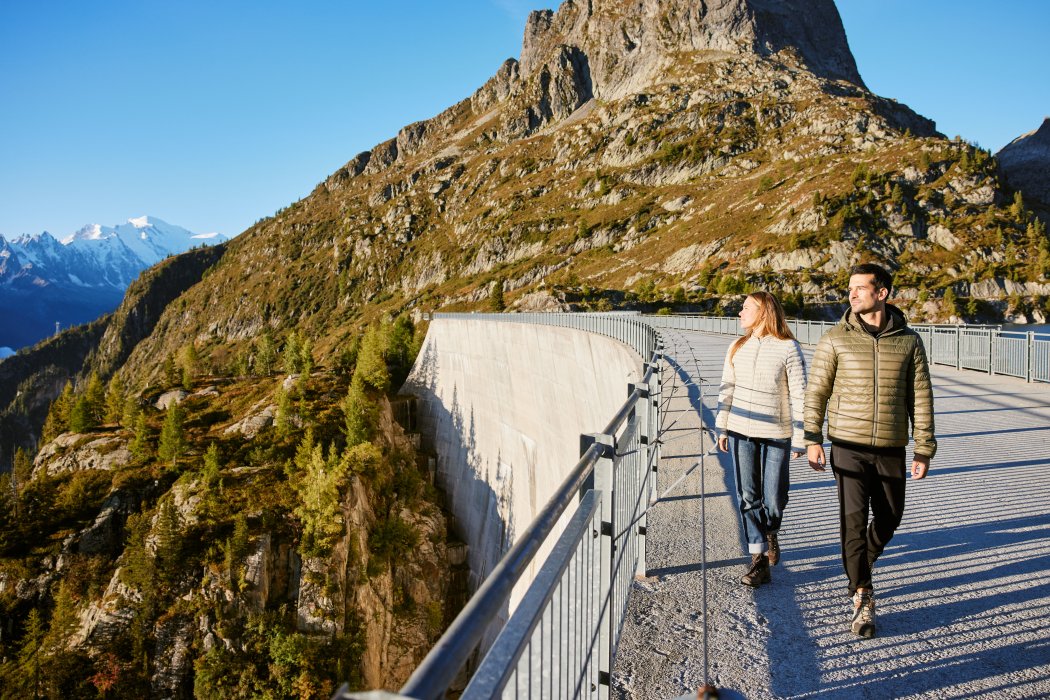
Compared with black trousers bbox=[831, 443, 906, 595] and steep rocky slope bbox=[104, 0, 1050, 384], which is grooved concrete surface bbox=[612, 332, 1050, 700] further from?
steep rocky slope bbox=[104, 0, 1050, 384]

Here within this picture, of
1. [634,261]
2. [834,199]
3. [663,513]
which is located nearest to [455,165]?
[634,261]

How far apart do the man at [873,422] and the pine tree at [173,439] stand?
1942 inches

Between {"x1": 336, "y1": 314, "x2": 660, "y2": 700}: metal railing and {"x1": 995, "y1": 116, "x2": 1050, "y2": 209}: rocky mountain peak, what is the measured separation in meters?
135

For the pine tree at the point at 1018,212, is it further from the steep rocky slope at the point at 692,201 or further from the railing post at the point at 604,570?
the railing post at the point at 604,570

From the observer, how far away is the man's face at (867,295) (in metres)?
3.71

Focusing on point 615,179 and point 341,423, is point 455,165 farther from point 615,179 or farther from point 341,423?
point 341,423

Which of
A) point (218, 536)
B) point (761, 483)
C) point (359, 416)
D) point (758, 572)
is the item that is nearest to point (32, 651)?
point (218, 536)

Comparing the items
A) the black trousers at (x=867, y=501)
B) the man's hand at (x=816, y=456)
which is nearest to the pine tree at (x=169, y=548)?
the man's hand at (x=816, y=456)

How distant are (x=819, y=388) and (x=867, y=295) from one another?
73cm

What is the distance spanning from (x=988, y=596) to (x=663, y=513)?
8.90 feet

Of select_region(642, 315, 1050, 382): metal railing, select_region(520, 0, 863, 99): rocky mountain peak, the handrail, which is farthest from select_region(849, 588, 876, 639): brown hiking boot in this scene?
select_region(520, 0, 863, 99): rocky mountain peak

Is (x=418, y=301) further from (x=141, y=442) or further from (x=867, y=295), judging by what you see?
(x=867, y=295)

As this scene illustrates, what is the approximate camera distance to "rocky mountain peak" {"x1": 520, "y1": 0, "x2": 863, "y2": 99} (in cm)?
17250

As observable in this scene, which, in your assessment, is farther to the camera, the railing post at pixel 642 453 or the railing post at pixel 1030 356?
the railing post at pixel 1030 356
